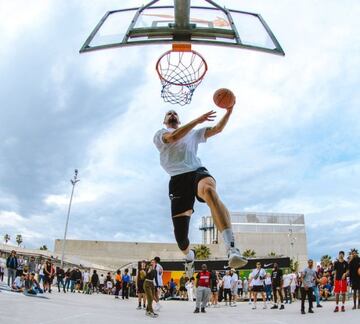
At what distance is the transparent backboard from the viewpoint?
866 centimetres

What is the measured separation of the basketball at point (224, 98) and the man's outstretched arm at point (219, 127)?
98 mm

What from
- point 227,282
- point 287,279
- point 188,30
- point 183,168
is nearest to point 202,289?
point 227,282

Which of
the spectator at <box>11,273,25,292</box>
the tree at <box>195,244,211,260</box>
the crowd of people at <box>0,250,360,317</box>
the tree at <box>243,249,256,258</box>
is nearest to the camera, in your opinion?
the crowd of people at <box>0,250,360,317</box>

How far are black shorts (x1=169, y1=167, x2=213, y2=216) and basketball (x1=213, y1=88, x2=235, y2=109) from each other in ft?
3.39

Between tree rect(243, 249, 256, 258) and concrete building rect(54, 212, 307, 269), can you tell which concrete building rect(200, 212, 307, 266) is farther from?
tree rect(243, 249, 256, 258)

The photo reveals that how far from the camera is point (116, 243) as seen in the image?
7188 cm

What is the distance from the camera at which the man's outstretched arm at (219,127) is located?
20.6ft

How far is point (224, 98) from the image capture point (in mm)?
6172

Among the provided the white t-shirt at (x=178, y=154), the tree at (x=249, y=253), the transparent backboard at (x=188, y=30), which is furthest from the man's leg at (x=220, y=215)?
the tree at (x=249, y=253)

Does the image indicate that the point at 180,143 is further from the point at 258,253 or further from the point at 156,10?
the point at 258,253

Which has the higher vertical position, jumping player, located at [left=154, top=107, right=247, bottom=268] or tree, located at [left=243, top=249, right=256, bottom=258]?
tree, located at [left=243, top=249, right=256, bottom=258]

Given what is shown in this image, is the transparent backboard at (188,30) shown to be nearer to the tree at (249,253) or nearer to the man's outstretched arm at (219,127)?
the man's outstretched arm at (219,127)

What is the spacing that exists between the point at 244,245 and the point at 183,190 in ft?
229

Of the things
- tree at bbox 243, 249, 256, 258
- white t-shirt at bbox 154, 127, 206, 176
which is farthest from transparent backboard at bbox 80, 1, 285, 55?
tree at bbox 243, 249, 256, 258
